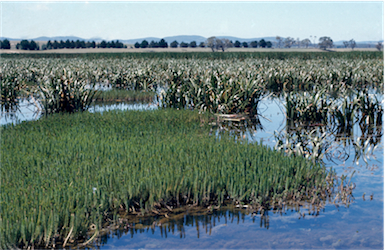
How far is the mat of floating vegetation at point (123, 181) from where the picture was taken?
523 centimetres

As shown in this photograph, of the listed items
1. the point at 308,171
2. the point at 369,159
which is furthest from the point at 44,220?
the point at 369,159

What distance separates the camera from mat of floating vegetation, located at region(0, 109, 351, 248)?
523 centimetres

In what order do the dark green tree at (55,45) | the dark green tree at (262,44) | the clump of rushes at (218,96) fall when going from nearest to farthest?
the clump of rushes at (218,96) → the dark green tree at (55,45) → the dark green tree at (262,44)

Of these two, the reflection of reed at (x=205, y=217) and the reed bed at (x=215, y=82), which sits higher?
the reed bed at (x=215, y=82)

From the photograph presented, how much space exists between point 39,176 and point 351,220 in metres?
5.32

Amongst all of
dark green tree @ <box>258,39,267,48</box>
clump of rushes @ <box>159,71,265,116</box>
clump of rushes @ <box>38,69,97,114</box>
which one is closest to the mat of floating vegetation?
clump of rushes @ <box>159,71,265,116</box>

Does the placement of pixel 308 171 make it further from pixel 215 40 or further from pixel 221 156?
pixel 215 40

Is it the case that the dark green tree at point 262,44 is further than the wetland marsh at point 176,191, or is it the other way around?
the dark green tree at point 262,44

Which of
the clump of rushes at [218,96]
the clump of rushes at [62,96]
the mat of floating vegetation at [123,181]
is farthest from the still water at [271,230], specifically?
the clump of rushes at [62,96]

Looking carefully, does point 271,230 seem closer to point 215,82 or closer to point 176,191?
point 176,191

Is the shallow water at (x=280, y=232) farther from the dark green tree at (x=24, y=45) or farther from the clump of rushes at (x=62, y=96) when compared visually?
the dark green tree at (x=24, y=45)

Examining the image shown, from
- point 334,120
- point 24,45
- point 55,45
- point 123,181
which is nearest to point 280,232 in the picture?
point 123,181

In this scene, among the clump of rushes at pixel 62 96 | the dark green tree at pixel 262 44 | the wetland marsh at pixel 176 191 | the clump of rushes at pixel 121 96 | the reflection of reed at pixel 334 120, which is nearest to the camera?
the wetland marsh at pixel 176 191

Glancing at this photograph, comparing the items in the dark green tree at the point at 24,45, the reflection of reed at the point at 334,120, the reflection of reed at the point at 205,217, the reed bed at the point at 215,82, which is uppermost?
the dark green tree at the point at 24,45
